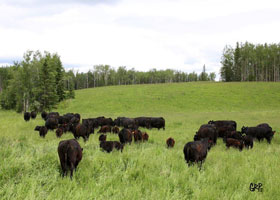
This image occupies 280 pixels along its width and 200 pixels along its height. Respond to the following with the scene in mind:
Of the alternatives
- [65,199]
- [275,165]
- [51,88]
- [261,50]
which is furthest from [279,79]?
[65,199]

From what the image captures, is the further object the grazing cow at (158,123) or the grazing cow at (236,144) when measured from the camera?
the grazing cow at (158,123)

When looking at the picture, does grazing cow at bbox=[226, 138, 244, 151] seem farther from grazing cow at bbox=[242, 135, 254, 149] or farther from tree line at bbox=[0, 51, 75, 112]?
tree line at bbox=[0, 51, 75, 112]

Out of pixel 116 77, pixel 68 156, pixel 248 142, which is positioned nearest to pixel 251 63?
pixel 116 77

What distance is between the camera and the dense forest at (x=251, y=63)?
7796 centimetres

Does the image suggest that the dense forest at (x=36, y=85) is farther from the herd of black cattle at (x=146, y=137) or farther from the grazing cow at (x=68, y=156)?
the grazing cow at (x=68, y=156)

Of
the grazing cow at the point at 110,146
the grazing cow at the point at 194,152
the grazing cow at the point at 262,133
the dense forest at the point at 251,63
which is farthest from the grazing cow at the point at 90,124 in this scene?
the dense forest at the point at 251,63

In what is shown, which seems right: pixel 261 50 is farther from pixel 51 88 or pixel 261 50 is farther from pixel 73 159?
pixel 73 159

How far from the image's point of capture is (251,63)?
83875 millimetres

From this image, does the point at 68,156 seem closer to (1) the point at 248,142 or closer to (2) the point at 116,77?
(1) the point at 248,142

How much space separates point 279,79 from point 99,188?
A: 95.1m

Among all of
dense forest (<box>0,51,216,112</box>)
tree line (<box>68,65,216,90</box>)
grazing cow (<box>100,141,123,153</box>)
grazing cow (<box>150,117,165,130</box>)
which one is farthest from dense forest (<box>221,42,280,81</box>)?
grazing cow (<box>100,141,123,153</box>)

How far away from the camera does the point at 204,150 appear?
19.8 feet

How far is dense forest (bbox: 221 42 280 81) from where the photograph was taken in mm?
77963

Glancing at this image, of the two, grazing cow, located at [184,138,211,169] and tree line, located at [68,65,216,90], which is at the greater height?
tree line, located at [68,65,216,90]
